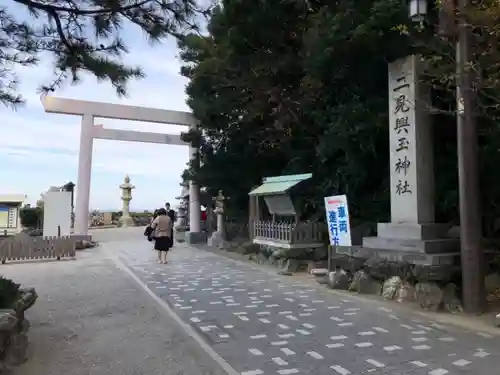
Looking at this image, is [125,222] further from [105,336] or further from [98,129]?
[105,336]

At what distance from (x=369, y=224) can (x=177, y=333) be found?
569cm

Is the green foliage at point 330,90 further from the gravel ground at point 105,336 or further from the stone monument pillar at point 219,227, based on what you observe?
the gravel ground at point 105,336

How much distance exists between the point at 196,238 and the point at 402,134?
41.6 feet

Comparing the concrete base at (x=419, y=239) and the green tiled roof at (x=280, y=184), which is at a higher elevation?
the green tiled roof at (x=280, y=184)

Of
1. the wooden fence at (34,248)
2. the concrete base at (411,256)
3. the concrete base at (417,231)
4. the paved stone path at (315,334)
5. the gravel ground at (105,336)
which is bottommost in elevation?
the gravel ground at (105,336)

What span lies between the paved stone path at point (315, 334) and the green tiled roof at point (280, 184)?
2700mm

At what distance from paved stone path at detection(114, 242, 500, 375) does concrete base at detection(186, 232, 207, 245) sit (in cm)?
979

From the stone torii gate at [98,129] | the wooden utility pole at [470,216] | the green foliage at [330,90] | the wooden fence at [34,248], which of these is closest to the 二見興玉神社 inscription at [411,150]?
the green foliage at [330,90]

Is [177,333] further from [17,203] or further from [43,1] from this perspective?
[17,203]

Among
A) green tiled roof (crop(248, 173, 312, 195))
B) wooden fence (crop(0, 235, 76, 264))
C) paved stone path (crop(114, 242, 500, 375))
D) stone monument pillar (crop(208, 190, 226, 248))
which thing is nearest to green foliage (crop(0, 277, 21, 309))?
paved stone path (crop(114, 242, 500, 375))

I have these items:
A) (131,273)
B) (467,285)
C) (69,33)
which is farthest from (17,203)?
(467,285)

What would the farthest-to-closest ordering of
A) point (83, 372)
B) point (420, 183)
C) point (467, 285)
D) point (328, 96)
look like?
1. point (328, 96)
2. point (420, 183)
3. point (467, 285)
4. point (83, 372)

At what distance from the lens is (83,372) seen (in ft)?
13.6

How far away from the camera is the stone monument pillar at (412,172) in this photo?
7.11 m
